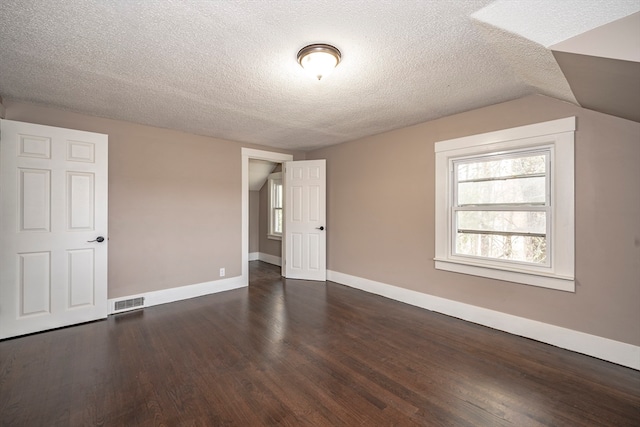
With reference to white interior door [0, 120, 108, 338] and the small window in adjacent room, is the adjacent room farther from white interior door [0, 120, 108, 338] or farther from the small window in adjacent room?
the small window in adjacent room

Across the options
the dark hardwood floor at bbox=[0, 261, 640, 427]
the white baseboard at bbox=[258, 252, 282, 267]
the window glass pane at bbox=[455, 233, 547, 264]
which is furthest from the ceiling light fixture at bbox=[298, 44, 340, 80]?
the white baseboard at bbox=[258, 252, 282, 267]

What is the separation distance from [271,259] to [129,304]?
330 centimetres

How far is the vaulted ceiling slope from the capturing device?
1.51 meters

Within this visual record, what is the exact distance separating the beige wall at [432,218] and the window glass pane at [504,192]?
0.31 meters

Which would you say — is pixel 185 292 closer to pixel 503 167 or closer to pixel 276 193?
pixel 276 193

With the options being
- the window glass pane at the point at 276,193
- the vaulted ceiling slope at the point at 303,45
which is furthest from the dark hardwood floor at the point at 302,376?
the window glass pane at the point at 276,193

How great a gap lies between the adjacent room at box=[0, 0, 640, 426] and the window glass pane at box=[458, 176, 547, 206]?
0.02m

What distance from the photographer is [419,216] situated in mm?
3611

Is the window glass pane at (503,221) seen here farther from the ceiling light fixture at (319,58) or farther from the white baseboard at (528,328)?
the ceiling light fixture at (319,58)

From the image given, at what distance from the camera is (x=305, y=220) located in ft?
16.3

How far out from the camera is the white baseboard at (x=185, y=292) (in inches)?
141

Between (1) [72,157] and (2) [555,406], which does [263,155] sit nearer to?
(1) [72,157]

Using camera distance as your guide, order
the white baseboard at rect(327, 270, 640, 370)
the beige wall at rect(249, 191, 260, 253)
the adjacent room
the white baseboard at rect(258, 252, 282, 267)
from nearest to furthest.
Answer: the adjacent room → the white baseboard at rect(327, 270, 640, 370) → the white baseboard at rect(258, 252, 282, 267) → the beige wall at rect(249, 191, 260, 253)

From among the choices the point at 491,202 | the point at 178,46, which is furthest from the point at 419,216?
the point at 178,46
